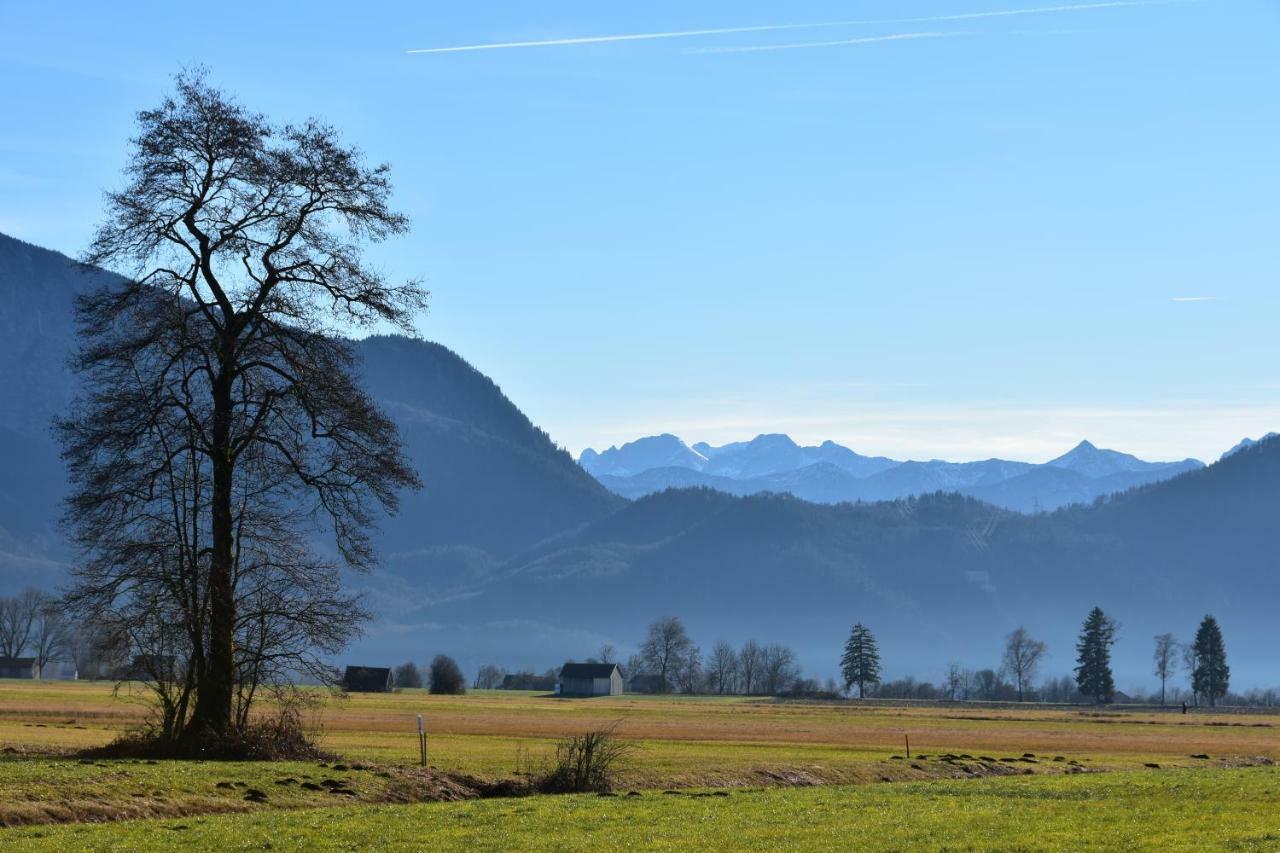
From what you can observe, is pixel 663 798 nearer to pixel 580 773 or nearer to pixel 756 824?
pixel 580 773

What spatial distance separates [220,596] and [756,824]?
15771 millimetres

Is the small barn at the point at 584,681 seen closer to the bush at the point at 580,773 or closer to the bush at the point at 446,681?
the bush at the point at 446,681

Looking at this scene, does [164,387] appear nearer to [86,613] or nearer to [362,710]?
[86,613]

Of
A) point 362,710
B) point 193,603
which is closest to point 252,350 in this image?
point 193,603

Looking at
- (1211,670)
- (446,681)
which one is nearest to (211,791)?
(446,681)

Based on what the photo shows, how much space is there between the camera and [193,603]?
36.8 m

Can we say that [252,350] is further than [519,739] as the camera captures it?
No

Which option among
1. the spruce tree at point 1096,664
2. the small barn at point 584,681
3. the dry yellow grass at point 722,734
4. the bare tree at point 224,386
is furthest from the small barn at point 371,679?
Result: the bare tree at point 224,386

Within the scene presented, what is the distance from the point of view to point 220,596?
37.3m

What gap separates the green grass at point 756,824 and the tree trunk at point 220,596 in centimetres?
791

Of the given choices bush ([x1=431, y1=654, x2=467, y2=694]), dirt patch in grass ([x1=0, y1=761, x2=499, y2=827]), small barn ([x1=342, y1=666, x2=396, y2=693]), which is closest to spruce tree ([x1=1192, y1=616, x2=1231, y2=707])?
bush ([x1=431, y1=654, x2=467, y2=694])

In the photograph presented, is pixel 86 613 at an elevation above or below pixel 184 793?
above

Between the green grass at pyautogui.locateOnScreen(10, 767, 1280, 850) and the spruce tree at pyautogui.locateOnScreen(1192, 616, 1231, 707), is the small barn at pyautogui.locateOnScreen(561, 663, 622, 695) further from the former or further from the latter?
Answer: the green grass at pyautogui.locateOnScreen(10, 767, 1280, 850)

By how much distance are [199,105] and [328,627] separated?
549 inches
